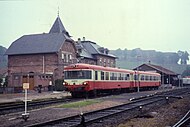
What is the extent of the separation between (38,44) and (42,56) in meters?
3.53

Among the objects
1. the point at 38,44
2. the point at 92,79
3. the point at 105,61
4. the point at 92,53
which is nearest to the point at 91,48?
the point at 92,53

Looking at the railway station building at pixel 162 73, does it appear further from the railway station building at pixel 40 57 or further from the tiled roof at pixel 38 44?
the tiled roof at pixel 38 44

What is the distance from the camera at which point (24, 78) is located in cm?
4672

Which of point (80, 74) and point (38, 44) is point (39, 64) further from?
point (80, 74)

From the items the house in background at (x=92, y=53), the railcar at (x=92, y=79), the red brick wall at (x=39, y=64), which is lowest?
the railcar at (x=92, y=79)

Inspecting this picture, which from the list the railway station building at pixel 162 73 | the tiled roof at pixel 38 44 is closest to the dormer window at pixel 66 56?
the tiled roof at pixel 38 44

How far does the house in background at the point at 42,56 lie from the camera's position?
168 ft

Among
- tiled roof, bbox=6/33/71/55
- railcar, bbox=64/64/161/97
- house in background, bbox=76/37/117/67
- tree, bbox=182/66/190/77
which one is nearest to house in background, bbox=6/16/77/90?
tiled roof, bbox=6/33/71/55

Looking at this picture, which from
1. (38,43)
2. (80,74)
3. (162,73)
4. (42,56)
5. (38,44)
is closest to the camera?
(80,74)

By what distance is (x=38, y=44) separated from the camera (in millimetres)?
54969

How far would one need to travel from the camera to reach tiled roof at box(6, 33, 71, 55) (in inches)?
2077

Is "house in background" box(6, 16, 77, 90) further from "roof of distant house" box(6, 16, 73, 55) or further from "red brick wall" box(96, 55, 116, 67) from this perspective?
"red brick wall" box(96, 55, 116, 67)

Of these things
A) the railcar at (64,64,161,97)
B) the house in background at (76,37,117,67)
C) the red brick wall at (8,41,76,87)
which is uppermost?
the house in background at (76,37,117,67)

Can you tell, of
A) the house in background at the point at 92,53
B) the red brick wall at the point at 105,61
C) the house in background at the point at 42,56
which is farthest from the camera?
the red brick wall at the point at 105,61
